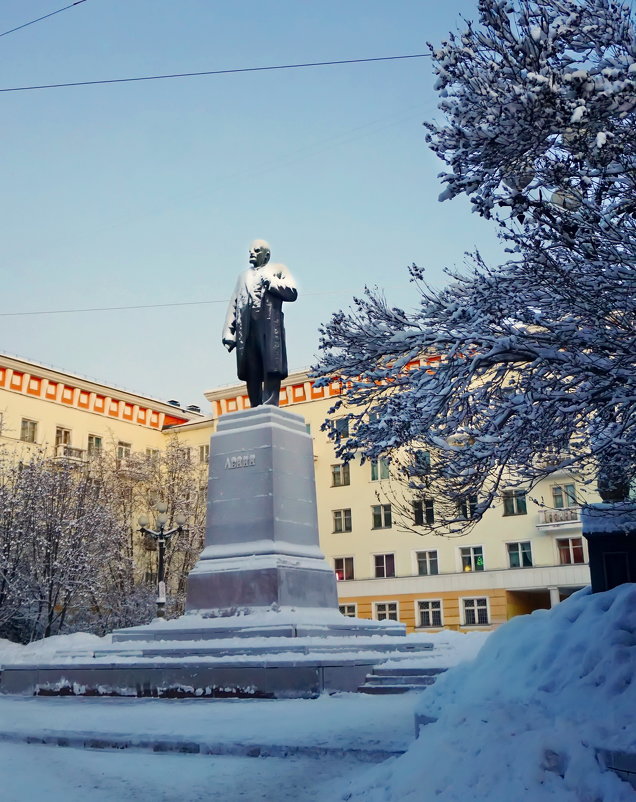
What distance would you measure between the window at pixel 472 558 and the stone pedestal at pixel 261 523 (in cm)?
2524

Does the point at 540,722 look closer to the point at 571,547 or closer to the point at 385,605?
the point at 571,547

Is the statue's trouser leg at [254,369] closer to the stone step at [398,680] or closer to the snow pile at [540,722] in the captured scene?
the stone step at [398,680]

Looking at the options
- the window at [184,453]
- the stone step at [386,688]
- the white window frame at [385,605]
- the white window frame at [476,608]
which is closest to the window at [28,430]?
the window at [184,453]

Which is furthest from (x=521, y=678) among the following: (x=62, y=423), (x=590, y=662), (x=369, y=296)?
(x=62, y=423)

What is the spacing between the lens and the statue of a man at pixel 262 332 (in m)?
15.1

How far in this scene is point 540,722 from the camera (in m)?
4.67

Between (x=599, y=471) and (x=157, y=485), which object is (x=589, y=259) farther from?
(x=157, y=485)

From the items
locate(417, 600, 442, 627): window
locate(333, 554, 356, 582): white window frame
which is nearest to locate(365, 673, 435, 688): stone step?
locate(417, 600, 442, 627): window

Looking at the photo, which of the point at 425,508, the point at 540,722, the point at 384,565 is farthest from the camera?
the point at 384,565

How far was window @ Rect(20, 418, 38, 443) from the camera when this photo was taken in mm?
40500

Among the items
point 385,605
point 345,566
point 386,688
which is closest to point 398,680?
point 386,688

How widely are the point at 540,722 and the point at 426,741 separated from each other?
2.61 ft

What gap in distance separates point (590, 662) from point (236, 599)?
8.54 meters

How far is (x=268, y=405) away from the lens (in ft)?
49.1
